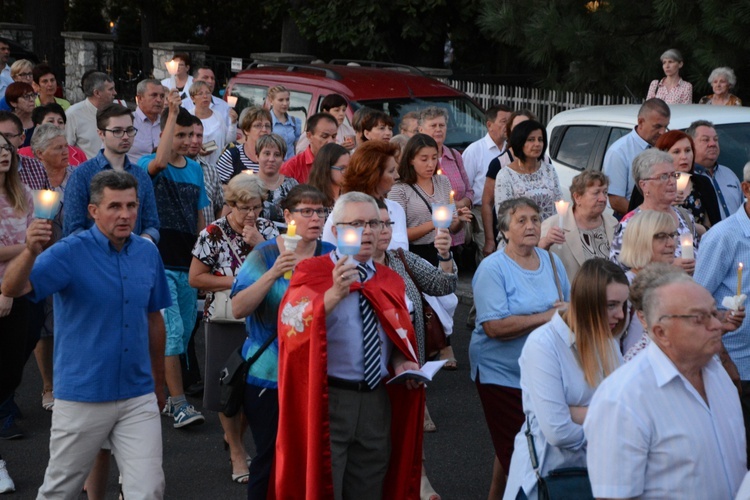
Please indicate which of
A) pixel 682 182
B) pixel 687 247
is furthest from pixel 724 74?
pixel 687 247

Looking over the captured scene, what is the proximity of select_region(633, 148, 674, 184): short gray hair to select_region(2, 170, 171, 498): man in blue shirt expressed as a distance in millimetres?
3274

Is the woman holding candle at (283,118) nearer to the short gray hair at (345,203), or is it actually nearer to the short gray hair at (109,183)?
the short gray hair at (109,183)

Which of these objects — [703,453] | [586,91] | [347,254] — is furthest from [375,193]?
[586,91]

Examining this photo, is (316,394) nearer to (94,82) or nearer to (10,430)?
(10,430)

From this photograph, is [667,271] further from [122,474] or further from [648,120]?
[648,120]

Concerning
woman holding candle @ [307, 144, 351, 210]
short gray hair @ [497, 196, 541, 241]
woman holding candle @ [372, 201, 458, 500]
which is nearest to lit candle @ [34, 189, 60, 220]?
woman holding candle @ [372, 201, 458, 500]

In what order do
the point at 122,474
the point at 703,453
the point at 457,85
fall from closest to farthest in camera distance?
the point at 703,453
the point at 122,474
the point at 457,85

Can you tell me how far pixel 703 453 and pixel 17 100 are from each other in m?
8.88

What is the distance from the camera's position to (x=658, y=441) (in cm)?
391

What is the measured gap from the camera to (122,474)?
18.6 ft

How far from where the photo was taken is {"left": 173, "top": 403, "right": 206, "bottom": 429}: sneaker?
807cm

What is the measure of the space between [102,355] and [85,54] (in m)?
21.7

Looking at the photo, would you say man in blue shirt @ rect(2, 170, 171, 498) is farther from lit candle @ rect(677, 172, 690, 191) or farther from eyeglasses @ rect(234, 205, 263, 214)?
lit candle @ rect(677, 172, 690, 191)

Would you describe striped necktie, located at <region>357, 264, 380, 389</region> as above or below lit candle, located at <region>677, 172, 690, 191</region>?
below
